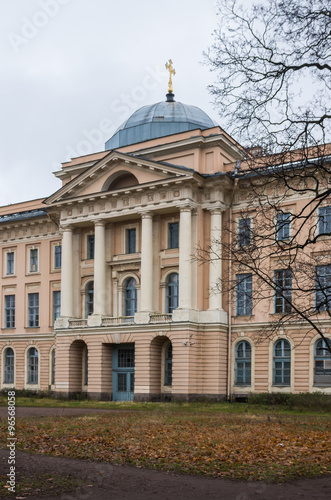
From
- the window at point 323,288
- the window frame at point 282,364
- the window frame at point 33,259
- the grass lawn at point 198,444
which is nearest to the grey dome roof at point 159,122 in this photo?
the window frame at point 33,259

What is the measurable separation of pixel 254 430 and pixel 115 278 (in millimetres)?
25439

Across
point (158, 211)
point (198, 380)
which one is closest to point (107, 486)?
point (198, 380)

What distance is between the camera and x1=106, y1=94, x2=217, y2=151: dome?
160ft

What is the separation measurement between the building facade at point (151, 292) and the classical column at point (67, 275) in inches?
3.1

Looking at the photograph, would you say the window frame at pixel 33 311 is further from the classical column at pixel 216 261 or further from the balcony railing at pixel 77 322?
the classical column at pixel 216 261

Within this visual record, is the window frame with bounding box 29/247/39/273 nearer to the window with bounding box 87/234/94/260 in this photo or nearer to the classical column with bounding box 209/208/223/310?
the window with bounding box 87/234/94/260

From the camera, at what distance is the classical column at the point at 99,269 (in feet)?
136

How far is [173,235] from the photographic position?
4078 cm

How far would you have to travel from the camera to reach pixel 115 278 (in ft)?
140

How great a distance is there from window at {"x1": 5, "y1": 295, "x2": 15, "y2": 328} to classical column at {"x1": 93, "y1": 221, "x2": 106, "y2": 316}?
36.1 ft

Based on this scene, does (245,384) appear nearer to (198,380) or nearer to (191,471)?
(198,380)

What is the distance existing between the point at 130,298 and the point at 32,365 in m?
11.5

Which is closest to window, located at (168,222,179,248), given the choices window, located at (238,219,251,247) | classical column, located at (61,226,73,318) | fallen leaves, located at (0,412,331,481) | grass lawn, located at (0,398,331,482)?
classical column, located at (61,226,73,318)

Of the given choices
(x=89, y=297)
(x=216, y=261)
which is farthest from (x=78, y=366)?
(x=216, y=261)
